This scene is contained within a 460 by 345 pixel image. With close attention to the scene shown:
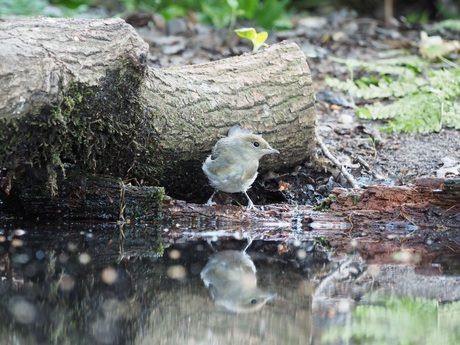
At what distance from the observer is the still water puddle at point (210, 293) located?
3621mm

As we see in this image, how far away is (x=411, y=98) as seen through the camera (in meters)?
8.13

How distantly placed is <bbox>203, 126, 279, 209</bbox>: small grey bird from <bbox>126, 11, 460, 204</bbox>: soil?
2.07 ft

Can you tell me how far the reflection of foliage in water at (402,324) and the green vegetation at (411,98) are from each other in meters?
3.94

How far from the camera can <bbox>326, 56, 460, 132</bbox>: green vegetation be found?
7.79 meters

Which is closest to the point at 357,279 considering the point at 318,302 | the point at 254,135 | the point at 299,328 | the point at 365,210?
the point at 318,302

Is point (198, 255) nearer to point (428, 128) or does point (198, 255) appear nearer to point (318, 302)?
point (318, 302)

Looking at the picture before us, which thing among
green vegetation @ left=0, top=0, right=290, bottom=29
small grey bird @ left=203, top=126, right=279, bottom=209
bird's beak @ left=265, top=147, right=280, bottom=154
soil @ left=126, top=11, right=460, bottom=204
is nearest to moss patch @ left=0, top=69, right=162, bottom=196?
small grey bird @ left=203, top=126, right=279, bottom=209

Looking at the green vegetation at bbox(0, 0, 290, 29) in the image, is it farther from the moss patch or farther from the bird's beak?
the moss patch

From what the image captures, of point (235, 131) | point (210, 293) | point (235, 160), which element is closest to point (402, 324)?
point (210, 293)

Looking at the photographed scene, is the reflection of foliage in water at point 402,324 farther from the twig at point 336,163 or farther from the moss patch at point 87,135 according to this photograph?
the twig at point 336,163

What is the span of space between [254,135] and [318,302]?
2.18 m

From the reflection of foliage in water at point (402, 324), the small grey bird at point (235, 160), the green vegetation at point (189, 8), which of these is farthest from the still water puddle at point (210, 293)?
the green vegetation at point (189, 8)

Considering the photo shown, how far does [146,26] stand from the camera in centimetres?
1150

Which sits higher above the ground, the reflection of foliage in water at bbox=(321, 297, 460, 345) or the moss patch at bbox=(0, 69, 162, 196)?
the moss patch at bbox=(0, 69, 162, 196)
